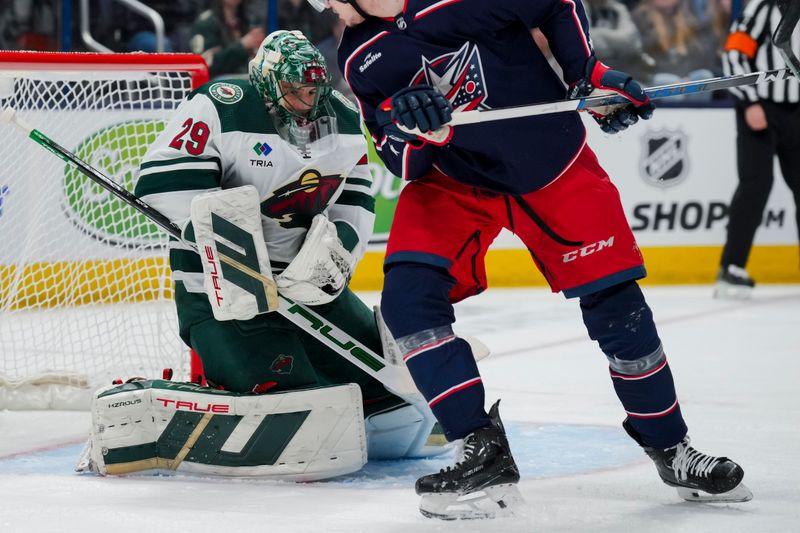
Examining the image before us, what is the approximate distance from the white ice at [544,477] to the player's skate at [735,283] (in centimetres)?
120

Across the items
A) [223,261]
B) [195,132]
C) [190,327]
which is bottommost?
[190,327]

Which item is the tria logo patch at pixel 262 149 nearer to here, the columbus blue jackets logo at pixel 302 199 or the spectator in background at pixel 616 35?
the columbus blue jackets logo at pixel 302 199

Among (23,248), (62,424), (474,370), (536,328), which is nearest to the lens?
(474,370)

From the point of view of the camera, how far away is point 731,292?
5.10 meters

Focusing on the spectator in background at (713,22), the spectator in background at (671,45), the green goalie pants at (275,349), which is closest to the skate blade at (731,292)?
the spectator in background at (671,45)

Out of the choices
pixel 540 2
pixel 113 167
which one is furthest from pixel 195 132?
pixel 113 167

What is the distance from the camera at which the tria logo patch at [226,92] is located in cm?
237

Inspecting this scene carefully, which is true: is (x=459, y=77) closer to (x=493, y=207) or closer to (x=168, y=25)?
(x=493, y=207)

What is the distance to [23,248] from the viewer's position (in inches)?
123

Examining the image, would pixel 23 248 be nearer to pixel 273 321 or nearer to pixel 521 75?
pixel 273 321

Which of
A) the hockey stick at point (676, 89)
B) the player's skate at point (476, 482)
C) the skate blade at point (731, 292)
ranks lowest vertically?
the skate blade at point (731, 292)

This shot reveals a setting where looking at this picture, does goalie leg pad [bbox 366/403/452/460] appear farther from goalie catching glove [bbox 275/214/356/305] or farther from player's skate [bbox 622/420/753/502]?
player's skate [bbox 622/420/753/502]

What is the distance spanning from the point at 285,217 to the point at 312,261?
0.54ft

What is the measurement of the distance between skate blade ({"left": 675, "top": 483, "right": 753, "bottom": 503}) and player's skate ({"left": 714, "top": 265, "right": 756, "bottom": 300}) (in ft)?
10.3
